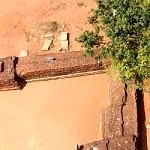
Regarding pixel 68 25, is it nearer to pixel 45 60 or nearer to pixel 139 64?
pixel 45 60

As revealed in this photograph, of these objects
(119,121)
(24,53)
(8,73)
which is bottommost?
(119,121)

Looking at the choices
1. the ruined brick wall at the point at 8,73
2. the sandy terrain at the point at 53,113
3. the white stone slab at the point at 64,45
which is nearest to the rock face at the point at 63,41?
the white stone slab at the point at 64,45

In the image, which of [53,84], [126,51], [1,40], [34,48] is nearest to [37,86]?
[53,84]

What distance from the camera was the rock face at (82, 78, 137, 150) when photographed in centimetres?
1156

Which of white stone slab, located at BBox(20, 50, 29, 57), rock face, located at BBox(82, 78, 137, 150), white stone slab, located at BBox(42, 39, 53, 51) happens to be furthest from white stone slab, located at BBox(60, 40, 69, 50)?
rock face, located at BBox(82, 78, 137, 150)

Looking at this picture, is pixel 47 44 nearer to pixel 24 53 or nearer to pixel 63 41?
pixel 63 41

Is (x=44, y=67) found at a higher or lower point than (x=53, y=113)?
higher

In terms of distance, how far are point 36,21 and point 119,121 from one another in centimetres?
510

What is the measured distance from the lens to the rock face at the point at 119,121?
1156 centimetres

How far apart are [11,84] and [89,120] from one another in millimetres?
2700

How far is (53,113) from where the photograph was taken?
1342 cm

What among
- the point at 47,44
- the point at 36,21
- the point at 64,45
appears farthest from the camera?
the point at 36,21

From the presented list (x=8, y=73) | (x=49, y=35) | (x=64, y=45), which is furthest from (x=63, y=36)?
(x=8, y=73)

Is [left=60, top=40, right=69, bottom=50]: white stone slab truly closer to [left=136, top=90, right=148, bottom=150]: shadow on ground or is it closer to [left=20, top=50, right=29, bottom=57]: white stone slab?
[left=20, top=50, right=29, bottom=57]: white stone slab
